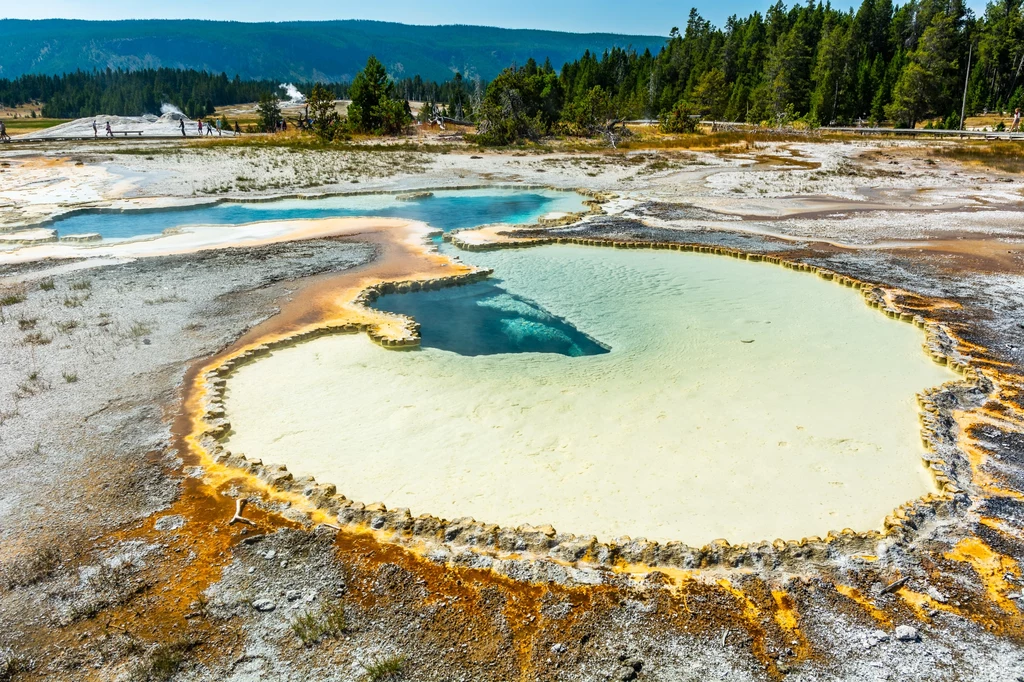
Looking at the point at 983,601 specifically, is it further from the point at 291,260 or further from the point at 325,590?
the point at 291,260

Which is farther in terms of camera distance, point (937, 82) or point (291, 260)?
point (937, 82)

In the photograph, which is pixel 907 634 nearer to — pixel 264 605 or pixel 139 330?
pixel 264 605

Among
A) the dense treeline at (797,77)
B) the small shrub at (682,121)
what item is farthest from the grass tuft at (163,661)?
the small shrub at (682,121)

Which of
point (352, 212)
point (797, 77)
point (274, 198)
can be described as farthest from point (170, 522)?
point (797, 77)

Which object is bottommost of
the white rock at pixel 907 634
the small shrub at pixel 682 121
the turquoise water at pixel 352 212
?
the white rock at pixel 907 634

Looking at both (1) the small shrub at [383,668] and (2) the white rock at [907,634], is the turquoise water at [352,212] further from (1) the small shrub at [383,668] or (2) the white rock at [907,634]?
(2) the white rock at [907,634]

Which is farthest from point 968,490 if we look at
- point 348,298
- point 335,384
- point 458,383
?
point 348,298
